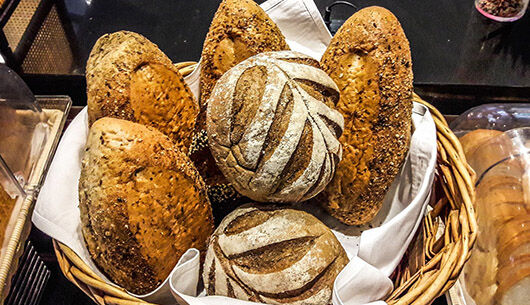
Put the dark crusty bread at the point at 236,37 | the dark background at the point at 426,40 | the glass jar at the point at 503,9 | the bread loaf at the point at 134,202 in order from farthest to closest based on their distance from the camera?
1. the glass jar at the point at 503,9
2. the dark background at the point at 426,40
3. the dark crusty bread at the point at 236,37
4. the bread loaf at the point at 134,202

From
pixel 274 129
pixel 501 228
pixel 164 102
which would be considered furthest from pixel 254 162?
pixel 501 228

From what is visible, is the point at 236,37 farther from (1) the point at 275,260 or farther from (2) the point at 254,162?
(1) the point at 275,260

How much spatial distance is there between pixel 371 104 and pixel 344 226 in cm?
37

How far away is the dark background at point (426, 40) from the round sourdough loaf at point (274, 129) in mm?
953

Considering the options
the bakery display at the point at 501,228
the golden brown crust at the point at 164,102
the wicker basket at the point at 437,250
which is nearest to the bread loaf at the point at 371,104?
the wicker basket at the point at 437,250

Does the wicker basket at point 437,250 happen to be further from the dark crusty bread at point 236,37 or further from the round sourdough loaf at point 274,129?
the dark crusty bread at point 236,37

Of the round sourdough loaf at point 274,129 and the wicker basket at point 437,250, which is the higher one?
the round sourdough loaf at point 274,129

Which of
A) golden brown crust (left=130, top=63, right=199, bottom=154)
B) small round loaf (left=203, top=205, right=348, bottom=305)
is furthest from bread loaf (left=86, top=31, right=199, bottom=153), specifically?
small round loaf (left=203, top=205, right=348, bottom=305)

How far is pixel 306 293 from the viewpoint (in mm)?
972

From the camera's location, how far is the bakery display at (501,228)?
1.07 m

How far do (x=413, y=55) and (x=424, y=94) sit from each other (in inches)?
7.1

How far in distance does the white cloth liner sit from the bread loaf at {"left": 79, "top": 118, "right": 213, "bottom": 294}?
2.1 inches

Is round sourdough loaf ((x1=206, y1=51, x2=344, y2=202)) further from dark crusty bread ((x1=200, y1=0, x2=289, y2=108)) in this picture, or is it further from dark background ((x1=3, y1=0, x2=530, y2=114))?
dark background ((x1=3, y1=0, x2=530, y2=114))

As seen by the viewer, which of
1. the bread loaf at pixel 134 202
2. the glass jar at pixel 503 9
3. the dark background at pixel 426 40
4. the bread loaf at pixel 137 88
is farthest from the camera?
the glass jar at pixel 503 9
